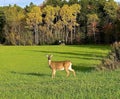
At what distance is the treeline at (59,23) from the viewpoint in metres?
107

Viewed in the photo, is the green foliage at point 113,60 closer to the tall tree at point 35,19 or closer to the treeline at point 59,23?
the treeline at point 59,23

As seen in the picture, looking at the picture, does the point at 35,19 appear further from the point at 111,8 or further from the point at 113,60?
the point at 113,60

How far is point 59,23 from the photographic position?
111 meters

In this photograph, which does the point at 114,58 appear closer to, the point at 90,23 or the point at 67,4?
the point at 90,23

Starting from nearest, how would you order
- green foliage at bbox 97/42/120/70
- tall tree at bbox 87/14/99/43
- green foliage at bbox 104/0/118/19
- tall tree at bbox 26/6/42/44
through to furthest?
green foliage at bbox 97/42/120/70 < green foliage at bbox 104/0/118/19 < tall tree at bbox 87/14/99/43 < tall tree at bbox 26/6/42/44

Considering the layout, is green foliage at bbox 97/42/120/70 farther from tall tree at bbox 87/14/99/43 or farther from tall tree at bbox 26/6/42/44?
tall tree at bbox 26/6/42/44

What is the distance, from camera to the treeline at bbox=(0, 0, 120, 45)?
10706 cm

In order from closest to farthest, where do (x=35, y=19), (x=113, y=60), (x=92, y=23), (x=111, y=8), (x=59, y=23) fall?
(x=113, y=60)
(x=111, y=8)
(x=92, y=23)
(x=35, y=19)
(x=59, y=23)

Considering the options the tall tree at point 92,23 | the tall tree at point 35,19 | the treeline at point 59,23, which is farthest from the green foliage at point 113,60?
the tall tree at point 35,19

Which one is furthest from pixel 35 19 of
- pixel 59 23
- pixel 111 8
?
pixel 111 8

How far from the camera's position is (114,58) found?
22562 millimetres

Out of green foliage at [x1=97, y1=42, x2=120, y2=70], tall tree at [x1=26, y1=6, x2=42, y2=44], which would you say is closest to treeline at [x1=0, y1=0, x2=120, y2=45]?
tall tree at [x1=26, y1=6, x2=42, y2=44]

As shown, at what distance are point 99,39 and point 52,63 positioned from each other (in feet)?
290

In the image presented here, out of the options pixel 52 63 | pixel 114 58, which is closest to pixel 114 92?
pixel 52 63
